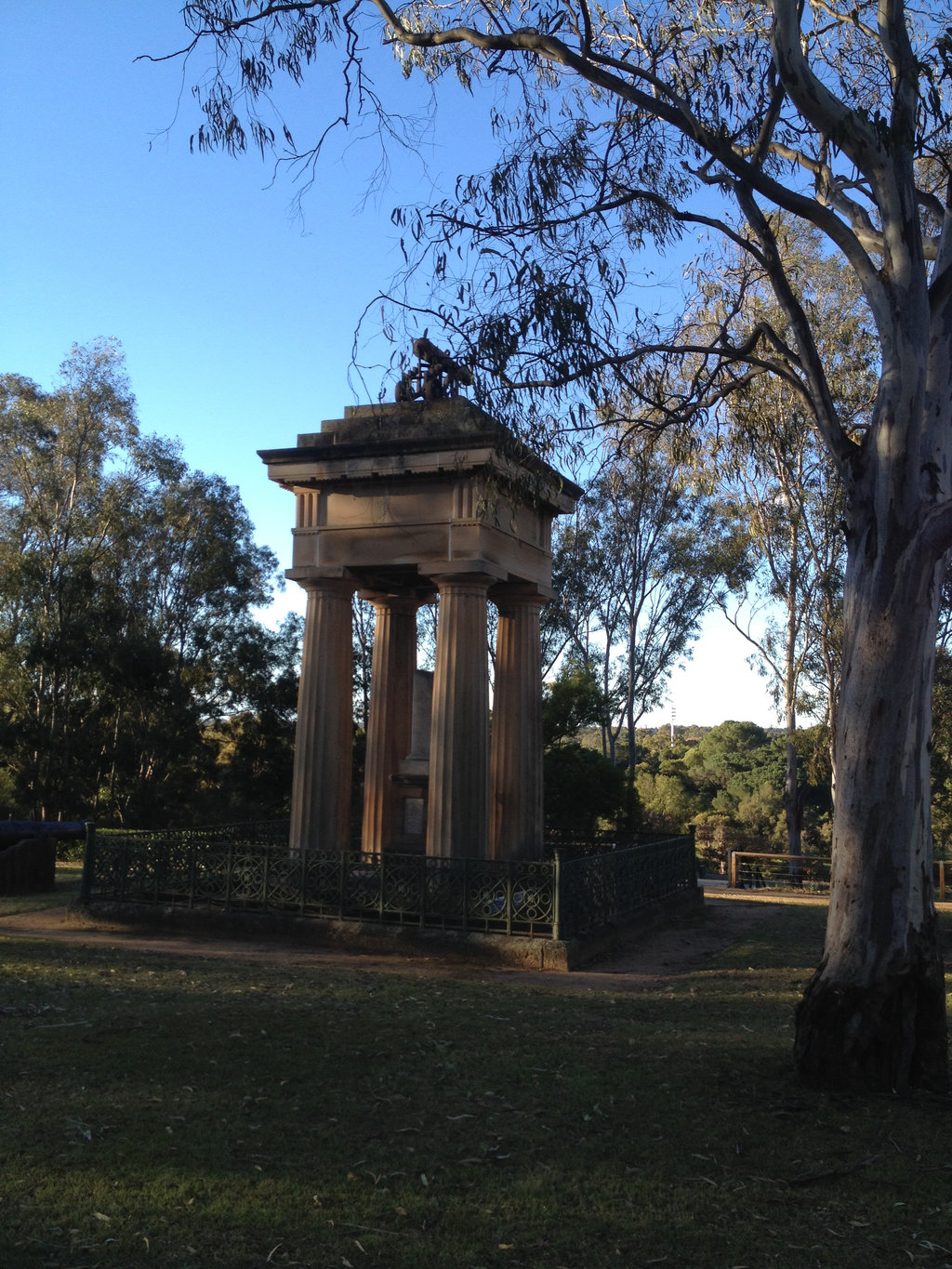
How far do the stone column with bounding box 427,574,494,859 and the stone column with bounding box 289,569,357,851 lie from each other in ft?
5.36

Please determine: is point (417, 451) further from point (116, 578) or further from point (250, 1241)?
point (116, 578)

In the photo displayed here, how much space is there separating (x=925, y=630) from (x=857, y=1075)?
2828mm

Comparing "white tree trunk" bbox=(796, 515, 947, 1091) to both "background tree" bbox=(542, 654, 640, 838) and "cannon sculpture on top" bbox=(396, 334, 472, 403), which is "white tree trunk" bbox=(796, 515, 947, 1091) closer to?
"cannon sculpture on top" bbox=(396, 334, 472, 403)

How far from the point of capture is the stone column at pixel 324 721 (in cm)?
1471

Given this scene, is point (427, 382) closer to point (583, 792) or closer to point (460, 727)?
point (460, 727)

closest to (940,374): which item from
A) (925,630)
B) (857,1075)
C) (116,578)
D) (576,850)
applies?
(925,630)

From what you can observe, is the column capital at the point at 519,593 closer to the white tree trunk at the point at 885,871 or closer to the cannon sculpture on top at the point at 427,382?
the cannon sculpture on top at the point at 427,382

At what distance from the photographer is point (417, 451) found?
558 inches

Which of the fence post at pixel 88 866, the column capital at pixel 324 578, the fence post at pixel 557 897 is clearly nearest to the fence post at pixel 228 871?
the fence post at pixel 88 866

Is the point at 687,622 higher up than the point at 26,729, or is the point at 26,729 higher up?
the point at 687,622

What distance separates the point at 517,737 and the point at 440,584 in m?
2.91

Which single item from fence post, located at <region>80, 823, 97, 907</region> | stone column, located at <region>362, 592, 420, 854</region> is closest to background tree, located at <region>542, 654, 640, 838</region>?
stone column, located at <region>362, 592, 420, 854</region>

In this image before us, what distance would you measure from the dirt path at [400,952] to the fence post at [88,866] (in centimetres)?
31

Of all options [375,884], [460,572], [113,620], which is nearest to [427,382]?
[460,572]
